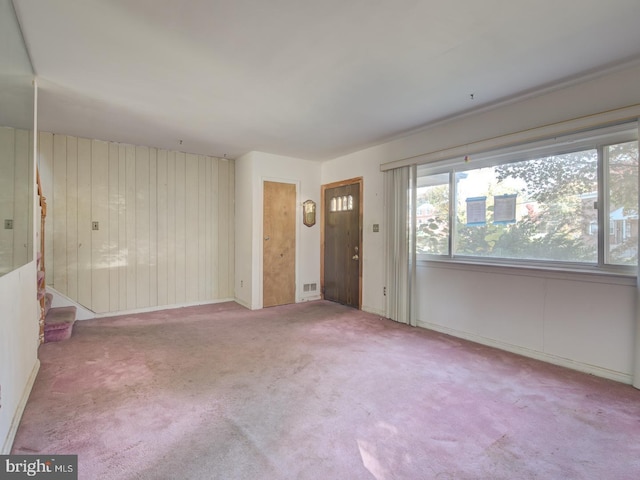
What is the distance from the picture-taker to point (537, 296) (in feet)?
10.1

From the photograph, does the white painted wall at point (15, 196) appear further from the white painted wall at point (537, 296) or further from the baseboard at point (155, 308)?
the white painted wall at point (537, 296)

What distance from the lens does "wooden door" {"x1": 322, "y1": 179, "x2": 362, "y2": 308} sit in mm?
5082

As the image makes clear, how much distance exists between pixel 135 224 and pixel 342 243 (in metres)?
3.36

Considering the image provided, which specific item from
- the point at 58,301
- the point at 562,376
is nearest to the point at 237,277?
the point at 58,301

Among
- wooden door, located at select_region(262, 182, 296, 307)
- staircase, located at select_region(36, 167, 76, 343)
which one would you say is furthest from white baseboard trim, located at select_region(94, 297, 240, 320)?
wooden door, located at select_region(262, 182, 296, 307)

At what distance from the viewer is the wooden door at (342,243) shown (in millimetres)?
5082

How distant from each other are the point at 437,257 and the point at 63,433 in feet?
13.0

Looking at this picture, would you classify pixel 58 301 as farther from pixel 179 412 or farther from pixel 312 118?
pixel 312 118

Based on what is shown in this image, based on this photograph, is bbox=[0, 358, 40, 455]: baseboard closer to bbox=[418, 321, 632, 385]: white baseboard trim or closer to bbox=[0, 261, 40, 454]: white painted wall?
bbox=[0, 261, 40, 454]: white painted wall

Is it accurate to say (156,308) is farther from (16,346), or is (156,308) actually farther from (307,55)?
(307,55)

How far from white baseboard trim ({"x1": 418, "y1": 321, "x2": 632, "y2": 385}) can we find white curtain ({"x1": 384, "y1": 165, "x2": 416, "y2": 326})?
484 mm

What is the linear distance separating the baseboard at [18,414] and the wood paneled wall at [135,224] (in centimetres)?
205

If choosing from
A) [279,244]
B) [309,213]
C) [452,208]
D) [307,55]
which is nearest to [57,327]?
[279,244]

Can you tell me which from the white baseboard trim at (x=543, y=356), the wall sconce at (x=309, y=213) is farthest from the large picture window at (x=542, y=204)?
the wall sconce at (x=309, y=213)
